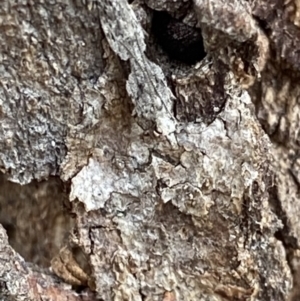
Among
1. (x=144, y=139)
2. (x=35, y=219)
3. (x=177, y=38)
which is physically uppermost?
(x=177, y=38)

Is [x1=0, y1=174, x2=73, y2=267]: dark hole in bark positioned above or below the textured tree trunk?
below

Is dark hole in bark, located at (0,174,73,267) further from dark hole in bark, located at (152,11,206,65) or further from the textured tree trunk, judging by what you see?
dark hole in bark, located at (152,11,206,65)

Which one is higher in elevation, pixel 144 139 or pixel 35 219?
pixel 144 139

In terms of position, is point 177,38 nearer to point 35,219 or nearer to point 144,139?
point 144,139

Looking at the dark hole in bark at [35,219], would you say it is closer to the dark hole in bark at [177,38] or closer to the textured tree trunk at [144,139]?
the textured tree trunk at [144,139]

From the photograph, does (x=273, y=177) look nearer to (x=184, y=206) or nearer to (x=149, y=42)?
(x=184, y=206)

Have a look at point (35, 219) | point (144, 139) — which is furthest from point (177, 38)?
point (35, 219)

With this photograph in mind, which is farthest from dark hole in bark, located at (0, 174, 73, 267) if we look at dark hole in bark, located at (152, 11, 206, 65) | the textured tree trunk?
dark hole in bark, located at (152, 11, 206, 65)
